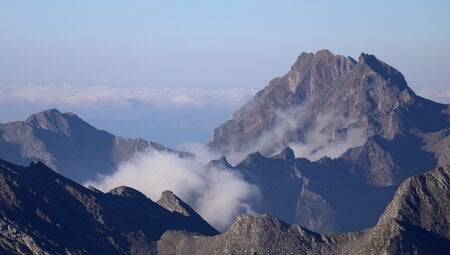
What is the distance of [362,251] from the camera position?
195 m

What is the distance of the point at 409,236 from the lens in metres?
192

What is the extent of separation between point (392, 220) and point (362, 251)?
884cm

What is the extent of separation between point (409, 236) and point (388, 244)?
6.16 meters

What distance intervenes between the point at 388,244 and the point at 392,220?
969 cm

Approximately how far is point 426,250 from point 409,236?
13.8 feet

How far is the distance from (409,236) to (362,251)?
9.98 m

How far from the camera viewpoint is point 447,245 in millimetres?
198875

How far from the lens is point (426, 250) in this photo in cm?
19038

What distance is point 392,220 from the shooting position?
196 metres

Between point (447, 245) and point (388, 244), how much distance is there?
58.6 feet

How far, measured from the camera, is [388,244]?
18775 cm
